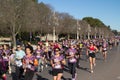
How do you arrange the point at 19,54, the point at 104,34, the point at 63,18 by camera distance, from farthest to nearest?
the point at 104,34
the point at 63,18
the point at 19,54

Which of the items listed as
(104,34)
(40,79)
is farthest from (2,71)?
(104,34)

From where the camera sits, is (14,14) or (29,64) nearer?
(29,64)

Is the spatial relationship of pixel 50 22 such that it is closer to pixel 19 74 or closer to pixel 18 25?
Answer: pixel 18 25

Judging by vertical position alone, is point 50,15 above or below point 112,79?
above

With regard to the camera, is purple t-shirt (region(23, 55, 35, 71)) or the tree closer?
purple t-shirt (region(23, 55, 35, 71))

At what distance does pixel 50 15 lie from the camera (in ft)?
249

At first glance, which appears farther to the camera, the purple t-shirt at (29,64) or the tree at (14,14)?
the tree at (14,14)

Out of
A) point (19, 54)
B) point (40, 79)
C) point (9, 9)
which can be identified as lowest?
point (40, 79)

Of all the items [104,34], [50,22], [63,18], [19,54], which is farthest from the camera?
[104,34]

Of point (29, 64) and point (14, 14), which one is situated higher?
point (14, 14)

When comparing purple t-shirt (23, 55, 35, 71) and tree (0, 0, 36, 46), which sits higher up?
tree (0, 0, 36, 46)

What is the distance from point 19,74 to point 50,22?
6107 centimetres

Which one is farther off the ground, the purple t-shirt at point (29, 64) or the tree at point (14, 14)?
the tree at point (14, 14)

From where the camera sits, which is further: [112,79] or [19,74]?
[112,79]
